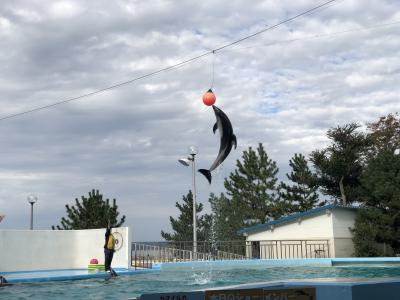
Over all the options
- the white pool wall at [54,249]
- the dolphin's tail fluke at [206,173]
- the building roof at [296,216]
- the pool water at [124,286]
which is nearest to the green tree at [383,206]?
the building roof at [296,216]

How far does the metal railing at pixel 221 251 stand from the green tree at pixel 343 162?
8.44m

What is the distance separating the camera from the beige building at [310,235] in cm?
2442

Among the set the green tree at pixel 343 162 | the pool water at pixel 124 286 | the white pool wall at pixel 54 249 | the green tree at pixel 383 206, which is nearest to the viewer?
the pool water at pixel 124 286

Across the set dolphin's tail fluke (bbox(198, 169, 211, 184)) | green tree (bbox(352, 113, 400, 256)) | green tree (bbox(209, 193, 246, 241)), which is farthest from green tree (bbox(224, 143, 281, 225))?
dolphin's tail fluke (bbox(198, 169, 211, 184))

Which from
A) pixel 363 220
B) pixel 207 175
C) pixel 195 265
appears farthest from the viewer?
pixel 363 220

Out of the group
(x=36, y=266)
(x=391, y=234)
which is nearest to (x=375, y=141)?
(x=391, y=234)

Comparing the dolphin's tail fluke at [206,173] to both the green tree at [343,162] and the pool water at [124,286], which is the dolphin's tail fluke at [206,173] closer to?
the pool water at [124,286]

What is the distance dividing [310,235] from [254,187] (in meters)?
10.3

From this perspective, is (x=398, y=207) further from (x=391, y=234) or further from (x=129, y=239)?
(x=129, y=239)

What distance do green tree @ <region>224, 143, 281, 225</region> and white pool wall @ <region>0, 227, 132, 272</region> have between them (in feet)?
47.5

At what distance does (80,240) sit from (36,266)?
2.07m

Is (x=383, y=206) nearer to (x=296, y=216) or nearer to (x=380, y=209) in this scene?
(x=380, y=209)

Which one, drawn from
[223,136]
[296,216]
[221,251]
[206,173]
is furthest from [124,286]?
[221,251]

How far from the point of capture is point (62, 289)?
13750 mm
